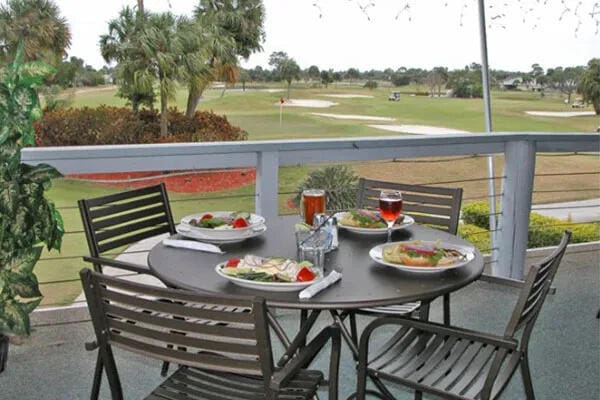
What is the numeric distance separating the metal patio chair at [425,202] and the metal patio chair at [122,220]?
907 millimetres

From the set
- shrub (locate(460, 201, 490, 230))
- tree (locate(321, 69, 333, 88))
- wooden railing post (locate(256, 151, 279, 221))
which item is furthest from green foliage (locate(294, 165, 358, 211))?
shrub (locate(460, 201, 490, 230))

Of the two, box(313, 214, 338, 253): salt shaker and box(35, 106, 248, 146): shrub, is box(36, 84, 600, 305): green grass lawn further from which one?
box(313, 214, 338, 253): salt shaker

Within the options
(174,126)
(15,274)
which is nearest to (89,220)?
(15,274)

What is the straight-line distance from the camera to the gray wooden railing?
308 cm

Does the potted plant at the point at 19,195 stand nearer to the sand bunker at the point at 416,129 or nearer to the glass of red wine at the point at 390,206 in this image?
the glass of red wine at the point at 390,206

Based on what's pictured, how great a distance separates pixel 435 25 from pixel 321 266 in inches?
133

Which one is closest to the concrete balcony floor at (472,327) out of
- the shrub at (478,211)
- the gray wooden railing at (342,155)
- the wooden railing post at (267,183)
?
the gray wooden railing at (342,155)

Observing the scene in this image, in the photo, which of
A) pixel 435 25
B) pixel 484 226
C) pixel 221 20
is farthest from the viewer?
pixel 484 226

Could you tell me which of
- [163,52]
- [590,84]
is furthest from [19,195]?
[590,84]

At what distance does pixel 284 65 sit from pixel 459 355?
323 cm

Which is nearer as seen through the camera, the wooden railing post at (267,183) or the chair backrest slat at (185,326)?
the chair backrest slat at (185,326)

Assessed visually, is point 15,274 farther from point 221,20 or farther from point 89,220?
point 221,20

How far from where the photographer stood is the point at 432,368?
1.99 m

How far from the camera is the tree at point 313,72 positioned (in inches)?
187
